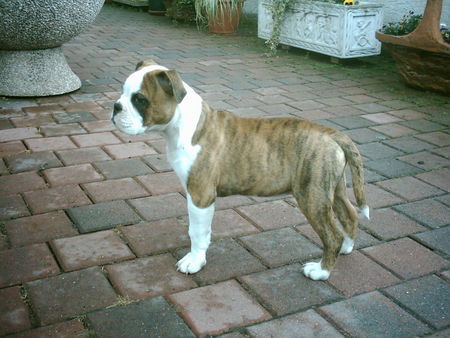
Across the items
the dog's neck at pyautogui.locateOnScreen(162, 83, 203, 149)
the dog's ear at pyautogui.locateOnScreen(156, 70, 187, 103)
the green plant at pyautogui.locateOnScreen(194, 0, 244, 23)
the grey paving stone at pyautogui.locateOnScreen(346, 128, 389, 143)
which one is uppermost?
the dog's ear at pyautogui.locateOnScreen(156, 70, 187, 103)

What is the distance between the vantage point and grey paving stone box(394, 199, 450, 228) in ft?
11.3

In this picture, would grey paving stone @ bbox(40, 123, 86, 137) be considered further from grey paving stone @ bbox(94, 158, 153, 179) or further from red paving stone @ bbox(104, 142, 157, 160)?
grey paving stone @ bbox(94, 158, 153, 179)

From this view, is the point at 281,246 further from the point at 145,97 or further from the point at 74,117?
the point at 74,117

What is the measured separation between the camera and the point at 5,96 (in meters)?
5.68

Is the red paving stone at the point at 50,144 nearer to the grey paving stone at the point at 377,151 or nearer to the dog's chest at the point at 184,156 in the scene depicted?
the dog's chest at the point at 184,156

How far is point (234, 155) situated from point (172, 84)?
0.54 m

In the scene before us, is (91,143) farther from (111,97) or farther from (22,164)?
(111,97)

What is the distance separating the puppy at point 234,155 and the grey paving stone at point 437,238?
0.69m

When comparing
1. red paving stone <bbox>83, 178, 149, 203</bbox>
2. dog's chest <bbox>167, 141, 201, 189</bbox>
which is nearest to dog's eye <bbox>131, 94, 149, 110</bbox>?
dog's chest <bbox>167, 141, 201, 189</bbox>

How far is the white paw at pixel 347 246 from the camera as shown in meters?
3.03

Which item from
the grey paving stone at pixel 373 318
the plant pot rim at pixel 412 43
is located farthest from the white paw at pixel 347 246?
the plant pot rim at pixel 412 43

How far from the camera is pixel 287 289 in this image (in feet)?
8.99

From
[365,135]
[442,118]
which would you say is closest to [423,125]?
[442,118]

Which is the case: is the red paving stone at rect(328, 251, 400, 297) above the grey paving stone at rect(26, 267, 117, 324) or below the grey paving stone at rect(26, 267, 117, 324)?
below
